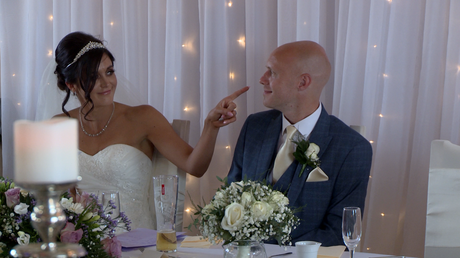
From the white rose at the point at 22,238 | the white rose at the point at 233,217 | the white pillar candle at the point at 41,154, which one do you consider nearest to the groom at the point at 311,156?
the white rose at the point at 233,217

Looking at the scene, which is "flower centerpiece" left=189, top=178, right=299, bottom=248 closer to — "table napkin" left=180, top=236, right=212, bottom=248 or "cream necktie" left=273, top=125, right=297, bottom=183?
"table napkin" left=180, top=236, right=212, bottom=248

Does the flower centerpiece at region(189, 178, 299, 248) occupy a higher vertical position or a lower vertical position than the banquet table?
higher

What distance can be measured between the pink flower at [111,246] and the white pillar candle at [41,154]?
2.62 ft

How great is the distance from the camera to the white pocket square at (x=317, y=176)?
202cm

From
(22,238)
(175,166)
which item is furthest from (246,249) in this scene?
(175,166)

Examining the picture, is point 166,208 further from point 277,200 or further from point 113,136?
point 113,136

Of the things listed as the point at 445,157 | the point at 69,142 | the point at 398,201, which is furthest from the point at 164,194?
the point at 398,201

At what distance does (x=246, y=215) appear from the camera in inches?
49.1

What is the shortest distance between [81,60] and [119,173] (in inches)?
26.7

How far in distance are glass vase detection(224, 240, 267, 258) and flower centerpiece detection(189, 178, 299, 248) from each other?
0.5 inches

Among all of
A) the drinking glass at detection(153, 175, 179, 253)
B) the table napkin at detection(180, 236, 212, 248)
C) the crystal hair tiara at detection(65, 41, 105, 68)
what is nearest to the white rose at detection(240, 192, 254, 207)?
the drinking glass at detection(153, 175, 179, 253)

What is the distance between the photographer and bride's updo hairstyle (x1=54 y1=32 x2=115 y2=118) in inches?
100

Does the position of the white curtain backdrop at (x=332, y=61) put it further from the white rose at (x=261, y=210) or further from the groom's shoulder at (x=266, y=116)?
the white rose at (x=261, y=210)

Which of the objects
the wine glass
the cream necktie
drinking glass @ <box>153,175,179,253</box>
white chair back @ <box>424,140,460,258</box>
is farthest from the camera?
the cream necktie
